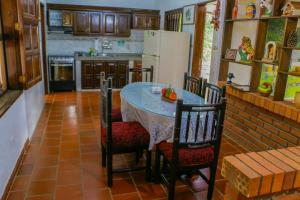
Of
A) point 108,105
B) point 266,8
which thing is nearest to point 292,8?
point 266,8

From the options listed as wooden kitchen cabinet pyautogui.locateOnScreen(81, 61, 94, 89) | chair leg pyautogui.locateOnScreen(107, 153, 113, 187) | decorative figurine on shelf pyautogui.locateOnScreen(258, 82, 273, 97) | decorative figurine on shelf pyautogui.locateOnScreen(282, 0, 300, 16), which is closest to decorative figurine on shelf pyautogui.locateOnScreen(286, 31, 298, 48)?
decorative figurine on shelf pyautogui.locateOnScreen(282, 0, 300, 16)

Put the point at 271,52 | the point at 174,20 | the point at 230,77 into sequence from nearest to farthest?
1. the point at 271,52
2. the point at 230,77
3. the point at 174,20

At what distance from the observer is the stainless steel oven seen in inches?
234

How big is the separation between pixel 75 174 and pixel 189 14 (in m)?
3.84

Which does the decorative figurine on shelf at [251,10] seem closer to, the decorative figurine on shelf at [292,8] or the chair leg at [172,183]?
the decorative figurine on shelf at [292,8]

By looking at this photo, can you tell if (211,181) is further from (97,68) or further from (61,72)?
(61,72)

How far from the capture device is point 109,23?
6.32 m

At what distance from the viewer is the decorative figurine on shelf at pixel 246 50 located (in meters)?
3.31

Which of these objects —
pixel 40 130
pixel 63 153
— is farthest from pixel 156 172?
pixel 40 130

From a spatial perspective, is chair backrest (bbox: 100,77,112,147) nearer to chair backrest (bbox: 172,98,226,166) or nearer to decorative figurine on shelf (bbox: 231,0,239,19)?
chair backrest (bbox: 172,98,226,166)

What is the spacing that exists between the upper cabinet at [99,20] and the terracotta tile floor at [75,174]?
9.85 ft

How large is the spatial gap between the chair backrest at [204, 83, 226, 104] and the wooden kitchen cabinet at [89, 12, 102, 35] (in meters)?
4.15

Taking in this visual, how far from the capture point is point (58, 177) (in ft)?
8.47

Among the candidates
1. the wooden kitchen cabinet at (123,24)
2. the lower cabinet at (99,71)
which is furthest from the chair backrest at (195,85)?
the wooden kitchen cabinet at (123,24)
